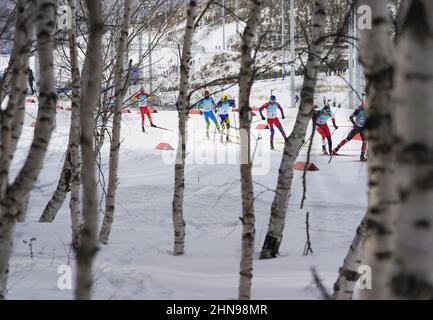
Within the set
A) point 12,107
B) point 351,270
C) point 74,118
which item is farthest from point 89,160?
point 74,118

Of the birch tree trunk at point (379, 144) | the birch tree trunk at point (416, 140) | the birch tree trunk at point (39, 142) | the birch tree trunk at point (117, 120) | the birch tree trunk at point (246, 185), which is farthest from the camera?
the birch tree trunk at point (117, 120)

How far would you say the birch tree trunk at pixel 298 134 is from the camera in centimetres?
543

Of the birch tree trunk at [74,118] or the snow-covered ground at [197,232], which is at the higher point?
the birch tree trunk at [74,118]

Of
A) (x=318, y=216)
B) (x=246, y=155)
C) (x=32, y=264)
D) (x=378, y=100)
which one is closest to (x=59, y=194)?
(x=32, y=264)

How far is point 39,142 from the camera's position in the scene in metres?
2.86

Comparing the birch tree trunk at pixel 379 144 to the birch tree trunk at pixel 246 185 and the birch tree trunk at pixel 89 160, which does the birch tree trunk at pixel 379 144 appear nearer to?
the birch tree trunk at pixel 89 160

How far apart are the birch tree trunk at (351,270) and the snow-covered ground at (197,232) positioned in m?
0.70

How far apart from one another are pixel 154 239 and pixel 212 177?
476cm

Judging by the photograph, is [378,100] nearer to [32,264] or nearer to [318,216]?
[32,264]

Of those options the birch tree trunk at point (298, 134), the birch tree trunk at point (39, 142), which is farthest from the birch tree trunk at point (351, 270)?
the birch tree trunk at point (298, 134)

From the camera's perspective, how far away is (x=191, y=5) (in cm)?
580

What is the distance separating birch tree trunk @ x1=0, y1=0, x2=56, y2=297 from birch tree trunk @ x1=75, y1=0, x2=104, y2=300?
3.62ft

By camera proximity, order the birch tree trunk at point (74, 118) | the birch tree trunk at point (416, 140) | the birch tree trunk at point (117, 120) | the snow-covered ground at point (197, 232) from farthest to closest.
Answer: the birch tree trunk at point (117, 120) < the birch tree trunk at point (74, 118) < the snow-covered ground at point (197, 232) < the birch tree trunk at point (416, 140)

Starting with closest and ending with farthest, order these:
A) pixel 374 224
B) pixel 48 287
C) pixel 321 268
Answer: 1. pixel 374 224
2. pixel 48 287
3. pixel 321 268
